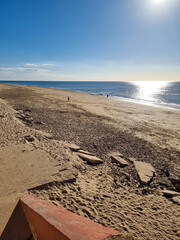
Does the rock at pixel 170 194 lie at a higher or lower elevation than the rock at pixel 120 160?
lower

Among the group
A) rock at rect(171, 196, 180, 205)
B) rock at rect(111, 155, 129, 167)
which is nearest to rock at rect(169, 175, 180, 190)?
rock at rect(171, 196, 180, 205)

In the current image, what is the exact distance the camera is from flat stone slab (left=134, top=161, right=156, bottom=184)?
564cm

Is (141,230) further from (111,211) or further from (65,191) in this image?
(65,191)

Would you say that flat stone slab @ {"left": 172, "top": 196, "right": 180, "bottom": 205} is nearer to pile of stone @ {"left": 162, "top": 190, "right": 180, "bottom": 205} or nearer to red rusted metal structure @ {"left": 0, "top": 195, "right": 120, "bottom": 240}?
pile of stone @ {"left": 162, "top": 190, "right": 180, "bottom": 205}

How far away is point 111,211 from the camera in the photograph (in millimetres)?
3666

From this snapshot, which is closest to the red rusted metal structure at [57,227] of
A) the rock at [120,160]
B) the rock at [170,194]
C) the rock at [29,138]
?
the rock at [170,194]

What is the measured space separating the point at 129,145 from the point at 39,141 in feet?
18.9

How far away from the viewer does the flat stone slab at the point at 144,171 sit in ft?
18.5

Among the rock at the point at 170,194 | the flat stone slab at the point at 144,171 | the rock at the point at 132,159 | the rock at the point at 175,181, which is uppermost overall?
the rock at the point at 132,159

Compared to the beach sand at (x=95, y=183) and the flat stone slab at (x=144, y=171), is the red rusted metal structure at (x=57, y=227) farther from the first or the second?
the flat stone slab at (x=144, y=171)

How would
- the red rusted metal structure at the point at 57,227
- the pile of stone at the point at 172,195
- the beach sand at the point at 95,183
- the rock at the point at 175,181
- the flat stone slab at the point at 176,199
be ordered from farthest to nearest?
1. the rock at the point at 175,181
2. the pile of stone at the point at 172,195
3. the flat stone slab at the point at 176,199
4. the beach sand at the point at 95,183
5. the red rusted metal structure at the point at 57,227

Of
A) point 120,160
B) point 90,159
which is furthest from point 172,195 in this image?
point 90,159

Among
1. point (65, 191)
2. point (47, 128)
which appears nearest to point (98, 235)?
point (65, 191)

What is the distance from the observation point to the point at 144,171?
6.21 metres
